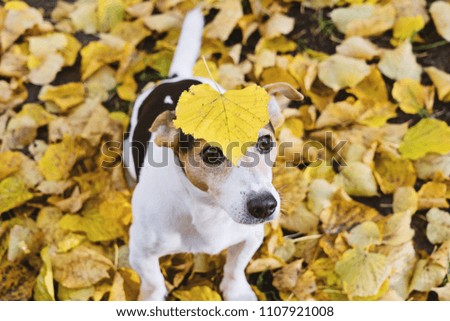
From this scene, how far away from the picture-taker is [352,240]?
8.98ft

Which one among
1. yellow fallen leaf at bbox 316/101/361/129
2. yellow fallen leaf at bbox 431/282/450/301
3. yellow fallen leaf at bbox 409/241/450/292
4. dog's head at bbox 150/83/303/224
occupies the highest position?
dog's head at bbox 150/83/303/224

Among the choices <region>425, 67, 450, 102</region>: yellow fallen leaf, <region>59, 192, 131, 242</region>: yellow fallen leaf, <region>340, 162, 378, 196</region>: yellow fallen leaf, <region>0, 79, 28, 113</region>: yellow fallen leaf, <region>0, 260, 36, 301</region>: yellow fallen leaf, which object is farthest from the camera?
<region>0, 79, 28, 113</region>: yellow fallen leaf

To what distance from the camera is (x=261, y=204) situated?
194cm

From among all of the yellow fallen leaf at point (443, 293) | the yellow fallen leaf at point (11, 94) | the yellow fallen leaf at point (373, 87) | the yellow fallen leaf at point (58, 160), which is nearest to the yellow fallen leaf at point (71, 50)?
the yellow fallen leaf at point (11, 94)

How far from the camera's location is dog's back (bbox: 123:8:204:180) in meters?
2.40

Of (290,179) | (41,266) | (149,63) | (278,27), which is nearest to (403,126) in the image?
(290,179)

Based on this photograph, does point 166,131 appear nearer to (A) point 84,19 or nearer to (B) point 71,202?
(B) point 71,202

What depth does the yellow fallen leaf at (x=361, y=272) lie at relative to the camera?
8.41 ft

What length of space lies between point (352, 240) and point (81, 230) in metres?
1.30

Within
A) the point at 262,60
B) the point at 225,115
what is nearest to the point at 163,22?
the point at 262,60

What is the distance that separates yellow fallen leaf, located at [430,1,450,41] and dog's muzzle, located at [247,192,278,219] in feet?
6.41

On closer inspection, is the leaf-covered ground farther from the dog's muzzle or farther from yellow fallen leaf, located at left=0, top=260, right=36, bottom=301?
the dog's muzzle

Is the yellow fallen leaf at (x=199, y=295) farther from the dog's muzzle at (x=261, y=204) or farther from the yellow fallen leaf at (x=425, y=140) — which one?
the yellow fallen leaf at (x=425, y=140)

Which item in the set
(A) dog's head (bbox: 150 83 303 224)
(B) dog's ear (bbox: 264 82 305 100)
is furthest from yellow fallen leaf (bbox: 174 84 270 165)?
(B) dog's ear (bbox: 264 82 305 100)
